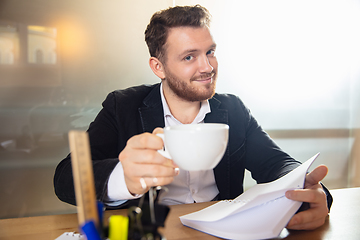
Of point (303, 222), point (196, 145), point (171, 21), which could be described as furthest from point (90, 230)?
point (171, 21)

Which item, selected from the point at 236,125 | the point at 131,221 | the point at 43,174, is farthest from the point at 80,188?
the point at 43,174

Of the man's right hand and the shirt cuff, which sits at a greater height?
the man's right hand

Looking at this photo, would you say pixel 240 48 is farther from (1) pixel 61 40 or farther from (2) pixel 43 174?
(2) pixel 43 174

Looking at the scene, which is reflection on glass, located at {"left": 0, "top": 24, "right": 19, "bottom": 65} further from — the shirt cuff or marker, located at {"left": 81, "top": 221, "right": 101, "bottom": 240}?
marker, located at {"left": 81, "top": 221, "right": 101, "bottom": 240}

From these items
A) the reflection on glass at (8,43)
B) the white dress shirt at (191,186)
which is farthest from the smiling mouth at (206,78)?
the reflection on glass at (8,43)

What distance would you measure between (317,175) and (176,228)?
42 cm

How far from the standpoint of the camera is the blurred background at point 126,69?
193cm

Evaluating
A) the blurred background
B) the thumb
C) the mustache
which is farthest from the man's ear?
the thumb

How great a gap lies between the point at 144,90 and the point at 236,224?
0.95m

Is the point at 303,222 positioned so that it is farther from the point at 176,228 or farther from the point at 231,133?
the point at 231,133

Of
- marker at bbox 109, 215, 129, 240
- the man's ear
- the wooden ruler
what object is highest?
the man's ear

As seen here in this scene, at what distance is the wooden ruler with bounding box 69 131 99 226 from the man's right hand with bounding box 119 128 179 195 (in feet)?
0.84

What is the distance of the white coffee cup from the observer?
545mm

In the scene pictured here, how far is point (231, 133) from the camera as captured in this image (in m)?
1.44
